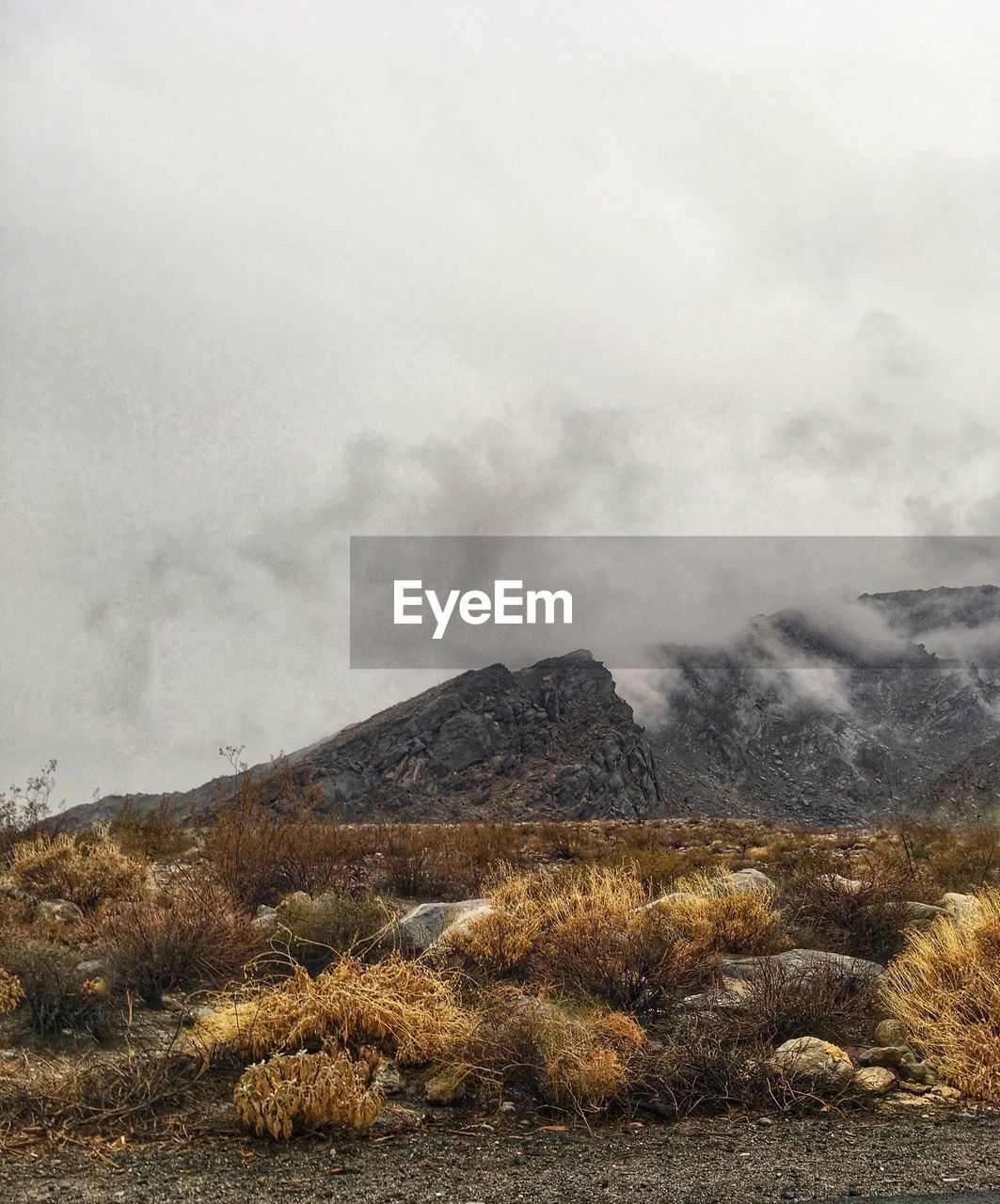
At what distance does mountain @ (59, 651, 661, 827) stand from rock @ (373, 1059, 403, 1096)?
47626mm

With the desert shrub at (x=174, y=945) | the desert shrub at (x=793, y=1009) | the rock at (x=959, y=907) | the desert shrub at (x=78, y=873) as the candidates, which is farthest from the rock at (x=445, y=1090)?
the desert shrub at (x=78, y=873)

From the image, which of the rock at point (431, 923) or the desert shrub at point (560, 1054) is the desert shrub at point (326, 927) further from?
the desert shrub at point (560, 1054)

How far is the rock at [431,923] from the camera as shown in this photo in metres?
9.88

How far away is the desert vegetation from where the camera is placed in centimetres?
655

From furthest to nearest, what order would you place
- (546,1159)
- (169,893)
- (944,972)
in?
1. (169,893)
2. (944,972)
3. (546,1159)

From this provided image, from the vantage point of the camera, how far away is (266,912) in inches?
455

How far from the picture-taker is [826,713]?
119188 millimetres

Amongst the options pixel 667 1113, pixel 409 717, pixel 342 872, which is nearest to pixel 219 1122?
pixel 667 1113

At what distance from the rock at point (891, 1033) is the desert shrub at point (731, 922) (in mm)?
2108

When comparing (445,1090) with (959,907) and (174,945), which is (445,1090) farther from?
(959,907)

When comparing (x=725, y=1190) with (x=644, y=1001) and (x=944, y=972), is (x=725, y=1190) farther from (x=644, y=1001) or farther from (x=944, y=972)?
(x=944, y=972)

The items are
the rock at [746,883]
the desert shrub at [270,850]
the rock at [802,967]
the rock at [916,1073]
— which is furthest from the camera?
the desert shrub at [270,850]

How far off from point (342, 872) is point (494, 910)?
434cm

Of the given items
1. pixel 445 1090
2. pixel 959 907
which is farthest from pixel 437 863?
pixel 445 1090
